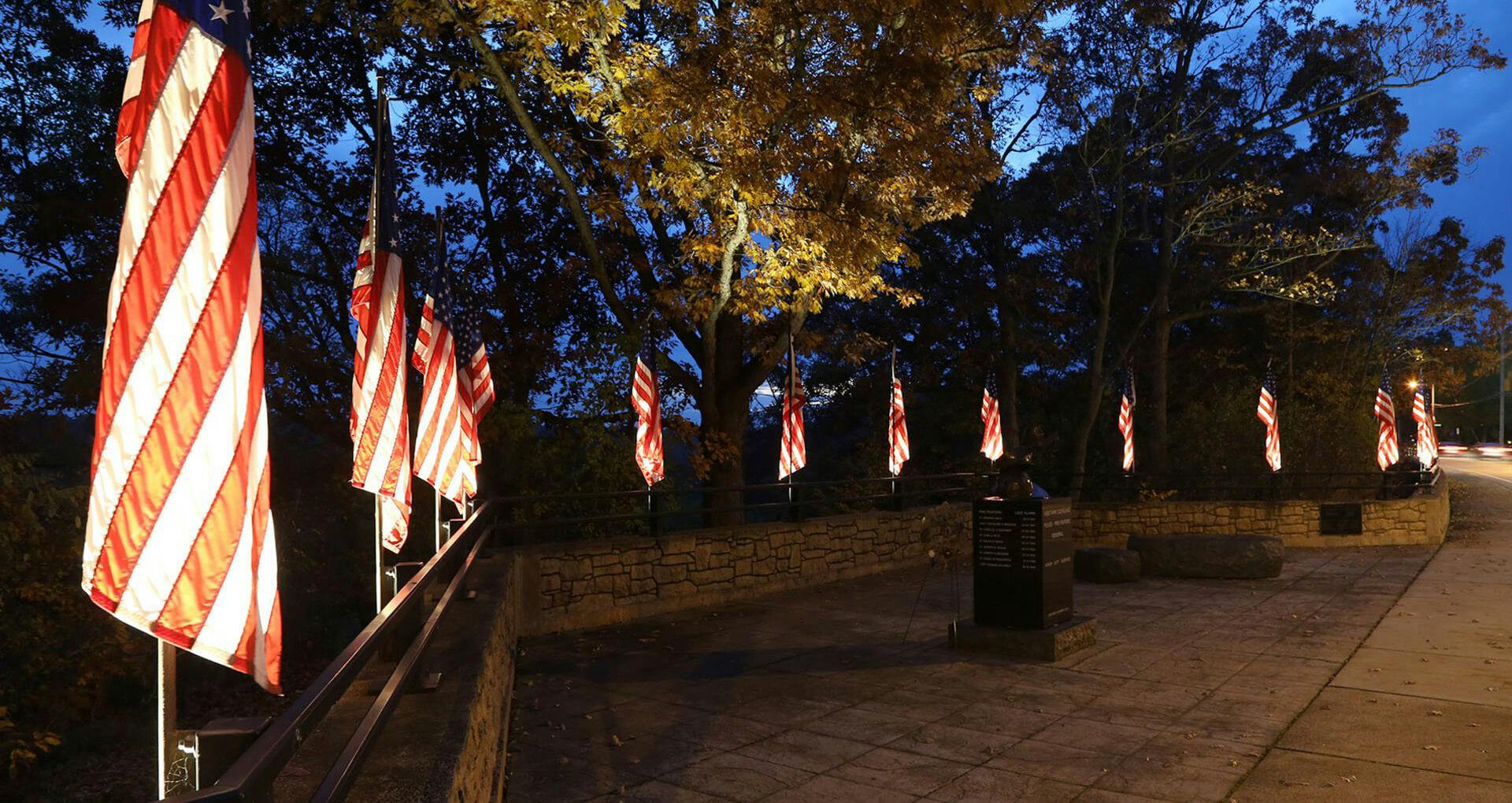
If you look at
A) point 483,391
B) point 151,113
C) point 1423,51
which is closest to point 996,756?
point 151,113

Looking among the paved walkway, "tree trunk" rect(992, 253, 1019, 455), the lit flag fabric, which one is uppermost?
"tree trunk" rect(992, 253, 1019, 455)

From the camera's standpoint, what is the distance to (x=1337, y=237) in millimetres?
24828

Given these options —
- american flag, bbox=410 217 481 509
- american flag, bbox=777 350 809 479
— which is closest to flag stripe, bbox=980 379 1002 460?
american flag, bbox=777 350 809 479

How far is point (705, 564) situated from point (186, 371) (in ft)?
31.0

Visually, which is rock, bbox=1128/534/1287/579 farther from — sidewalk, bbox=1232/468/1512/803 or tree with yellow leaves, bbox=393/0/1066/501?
tree with yellow leaves, bbox=393/0/1066/501

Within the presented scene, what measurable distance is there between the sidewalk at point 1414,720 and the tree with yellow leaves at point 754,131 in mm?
6756

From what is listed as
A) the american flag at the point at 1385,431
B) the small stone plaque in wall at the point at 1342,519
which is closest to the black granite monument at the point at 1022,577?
the small stone plaque in wall at the point at 1342,519

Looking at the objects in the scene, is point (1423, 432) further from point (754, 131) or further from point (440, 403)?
point (440, 403)

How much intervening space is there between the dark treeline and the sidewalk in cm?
333

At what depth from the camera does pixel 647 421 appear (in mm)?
12867

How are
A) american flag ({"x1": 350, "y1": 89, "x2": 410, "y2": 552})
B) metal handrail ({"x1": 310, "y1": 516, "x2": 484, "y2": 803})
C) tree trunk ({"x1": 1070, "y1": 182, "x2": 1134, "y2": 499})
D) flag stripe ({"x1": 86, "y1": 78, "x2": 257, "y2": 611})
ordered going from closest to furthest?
1. metal handrail ({"x1": 310, "y1": 516, "x2": 484, "y2": 803})
2. flag stripe ({"x1": 86, "y1": 78, "x2": 257, "y2": 611})
3. american flag ({"x1": 350, "y1": 89, "x2": 410, "y2": 552})
4. tree trunk ({"x1": 1070, "y1": 182, "x2": 1134, "y2": 499})

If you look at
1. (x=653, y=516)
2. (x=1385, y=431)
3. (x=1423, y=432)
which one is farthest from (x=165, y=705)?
(x=1423, y=432)

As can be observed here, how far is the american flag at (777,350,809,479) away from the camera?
587 inches

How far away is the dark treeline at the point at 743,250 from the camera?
1177cm
